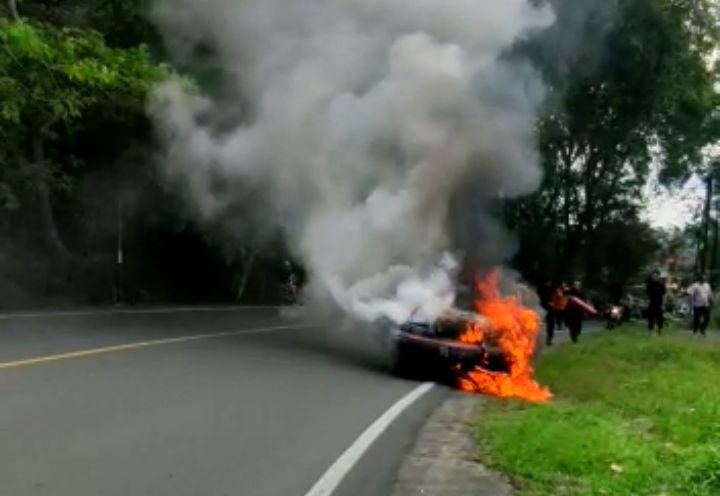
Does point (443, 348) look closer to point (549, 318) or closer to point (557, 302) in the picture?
point (549, 318)

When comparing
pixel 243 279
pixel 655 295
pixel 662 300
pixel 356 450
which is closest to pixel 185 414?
pixel 356 450

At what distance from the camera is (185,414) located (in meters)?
9.46

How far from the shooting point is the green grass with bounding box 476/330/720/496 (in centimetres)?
697

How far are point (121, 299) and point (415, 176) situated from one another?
1272 cm

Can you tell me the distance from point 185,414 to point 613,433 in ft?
12.1

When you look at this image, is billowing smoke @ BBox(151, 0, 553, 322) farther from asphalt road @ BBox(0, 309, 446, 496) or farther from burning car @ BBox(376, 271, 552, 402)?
asphalt road @ BBox(0, 309, 446, 496)

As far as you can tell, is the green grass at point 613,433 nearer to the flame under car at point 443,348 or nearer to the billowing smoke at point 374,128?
the flame under car at point 443,348

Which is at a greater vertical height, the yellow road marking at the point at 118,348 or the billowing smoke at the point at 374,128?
the billowing smoke at the point at 374,128

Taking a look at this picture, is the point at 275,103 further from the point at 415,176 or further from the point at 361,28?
the point at 415,176

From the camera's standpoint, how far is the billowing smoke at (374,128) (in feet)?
51.5

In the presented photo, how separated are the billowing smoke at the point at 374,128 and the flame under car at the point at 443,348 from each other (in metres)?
0.51

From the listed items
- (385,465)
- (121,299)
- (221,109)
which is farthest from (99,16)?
(385,465)

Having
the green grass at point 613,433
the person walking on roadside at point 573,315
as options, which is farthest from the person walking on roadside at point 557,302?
the green grass at point 613,433

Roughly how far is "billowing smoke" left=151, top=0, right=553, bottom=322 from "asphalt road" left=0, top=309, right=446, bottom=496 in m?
1.56
